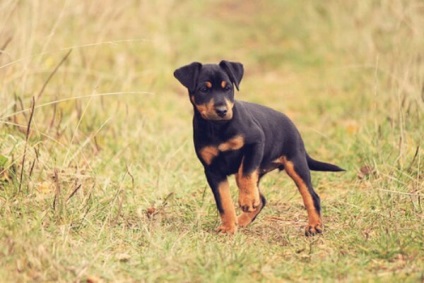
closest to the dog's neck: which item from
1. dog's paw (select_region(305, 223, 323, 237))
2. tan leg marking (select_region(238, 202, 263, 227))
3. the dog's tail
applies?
tan leg marking (select_region(238, 202, 263, 227))

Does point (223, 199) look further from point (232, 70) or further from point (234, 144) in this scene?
point (232, 70)

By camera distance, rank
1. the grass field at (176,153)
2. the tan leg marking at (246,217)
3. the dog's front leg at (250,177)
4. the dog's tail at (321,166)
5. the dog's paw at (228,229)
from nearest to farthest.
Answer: the grass field at (176,153) → the dog's front leg at (250,177) → the dog's paw at (228,229) → the tan leg marking at (246,217) → the dog's tail at (321,166)

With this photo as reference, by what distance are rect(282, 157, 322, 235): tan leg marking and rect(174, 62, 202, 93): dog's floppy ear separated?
0.74 metres

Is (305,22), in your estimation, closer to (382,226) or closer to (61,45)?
(61,45)

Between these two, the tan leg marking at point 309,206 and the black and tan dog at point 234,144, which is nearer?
the black and tan dog at point 234,144

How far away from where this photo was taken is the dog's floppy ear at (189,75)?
4797mm

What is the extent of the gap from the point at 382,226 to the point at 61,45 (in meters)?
4.61

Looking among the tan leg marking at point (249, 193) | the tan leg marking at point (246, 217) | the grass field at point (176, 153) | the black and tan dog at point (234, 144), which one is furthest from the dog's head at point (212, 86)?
the tan leg marking at point (246, 217)

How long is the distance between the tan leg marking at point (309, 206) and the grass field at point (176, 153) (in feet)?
0.31

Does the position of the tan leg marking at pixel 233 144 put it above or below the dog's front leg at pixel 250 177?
above

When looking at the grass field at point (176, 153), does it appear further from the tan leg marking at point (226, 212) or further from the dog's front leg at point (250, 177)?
the dog's front leg at point (250, 177)

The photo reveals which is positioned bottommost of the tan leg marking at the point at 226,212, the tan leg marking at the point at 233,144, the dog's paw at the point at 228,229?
the dog's paw at the point at 228,229

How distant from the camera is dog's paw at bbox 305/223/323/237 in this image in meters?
4.84

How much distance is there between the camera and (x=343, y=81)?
965 centimetres
